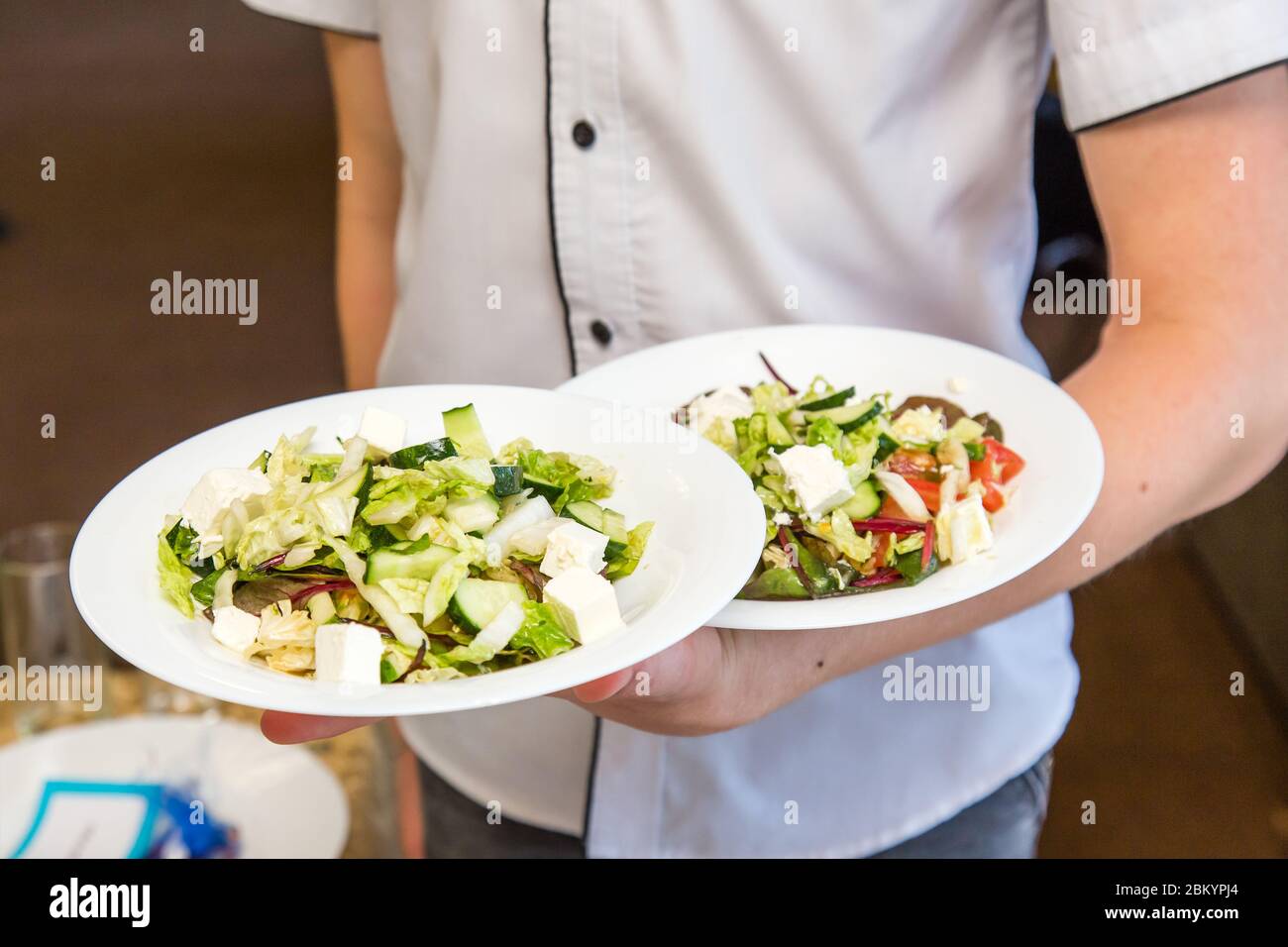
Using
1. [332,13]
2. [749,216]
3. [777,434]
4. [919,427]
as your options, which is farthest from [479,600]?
[332,13]

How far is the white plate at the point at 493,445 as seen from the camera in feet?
2.64

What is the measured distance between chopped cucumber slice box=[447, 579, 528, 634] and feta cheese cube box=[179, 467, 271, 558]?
0.20 m

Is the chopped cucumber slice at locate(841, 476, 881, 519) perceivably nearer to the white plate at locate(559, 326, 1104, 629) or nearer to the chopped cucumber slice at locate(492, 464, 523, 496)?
the white plate at locate(559, 326, 1104, 629)

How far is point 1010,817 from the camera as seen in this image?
60.4 inches

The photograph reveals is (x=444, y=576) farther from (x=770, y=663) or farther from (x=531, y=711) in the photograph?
(x=531, y=711)

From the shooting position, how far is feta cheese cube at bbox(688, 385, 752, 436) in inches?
Answer: 45.6

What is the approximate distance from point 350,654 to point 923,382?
0.66 m

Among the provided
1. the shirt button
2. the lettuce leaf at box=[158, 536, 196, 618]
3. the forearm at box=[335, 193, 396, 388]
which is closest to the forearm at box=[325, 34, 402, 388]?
the forearm at box=[335, 193, 396, 388]

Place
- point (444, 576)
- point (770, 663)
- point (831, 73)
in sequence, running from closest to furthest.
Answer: point (444, 576), point (770, 663), point (831, 73)

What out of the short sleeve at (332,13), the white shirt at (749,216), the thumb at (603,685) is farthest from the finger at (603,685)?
the short sleeve at (332,13)

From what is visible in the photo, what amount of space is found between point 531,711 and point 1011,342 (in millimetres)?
730

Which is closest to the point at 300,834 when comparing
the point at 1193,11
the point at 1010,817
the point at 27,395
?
the point at 1010,817

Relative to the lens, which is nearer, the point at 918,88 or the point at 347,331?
the point at 918,88

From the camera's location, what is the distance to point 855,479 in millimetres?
1089
